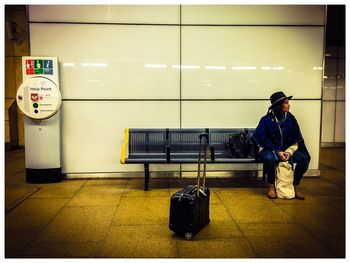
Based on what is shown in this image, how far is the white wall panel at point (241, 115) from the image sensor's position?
571 cm

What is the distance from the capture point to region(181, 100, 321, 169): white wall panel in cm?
571

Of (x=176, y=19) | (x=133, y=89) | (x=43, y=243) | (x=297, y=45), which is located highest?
(x=176, y=19)

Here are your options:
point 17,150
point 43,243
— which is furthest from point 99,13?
point 17,150

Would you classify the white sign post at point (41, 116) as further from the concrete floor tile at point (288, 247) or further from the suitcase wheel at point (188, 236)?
the concrete floor tile at point (288, 247)

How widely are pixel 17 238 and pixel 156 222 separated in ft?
4.91

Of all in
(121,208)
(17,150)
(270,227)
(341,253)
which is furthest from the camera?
(17,150)

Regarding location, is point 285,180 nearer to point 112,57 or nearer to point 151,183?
point 151,183

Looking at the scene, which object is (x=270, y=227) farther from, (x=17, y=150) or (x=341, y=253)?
(x=17, y=150)

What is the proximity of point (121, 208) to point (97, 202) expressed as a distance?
0.47 m

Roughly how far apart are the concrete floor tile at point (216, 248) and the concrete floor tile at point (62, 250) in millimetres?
840

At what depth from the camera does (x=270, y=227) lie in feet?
11.2

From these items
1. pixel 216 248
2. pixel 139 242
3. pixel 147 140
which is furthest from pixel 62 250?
pixel 147 140

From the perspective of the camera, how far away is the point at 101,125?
5.63 m

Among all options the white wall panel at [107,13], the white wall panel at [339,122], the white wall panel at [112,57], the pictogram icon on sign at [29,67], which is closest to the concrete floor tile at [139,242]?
the white wall panel at [112,57]
